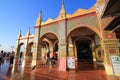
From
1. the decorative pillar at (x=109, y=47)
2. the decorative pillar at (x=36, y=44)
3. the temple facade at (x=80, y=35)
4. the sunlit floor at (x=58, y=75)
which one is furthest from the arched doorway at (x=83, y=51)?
the decorative pillar at (x=109, y=47)

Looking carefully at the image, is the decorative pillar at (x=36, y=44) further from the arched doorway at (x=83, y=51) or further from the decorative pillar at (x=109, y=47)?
the decorative pillar at (x=109, y=47)

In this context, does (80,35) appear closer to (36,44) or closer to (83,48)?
(83,48)

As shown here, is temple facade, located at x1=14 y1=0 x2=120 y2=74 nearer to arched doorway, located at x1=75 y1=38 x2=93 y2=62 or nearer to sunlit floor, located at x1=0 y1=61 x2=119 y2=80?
arched doorway, located at x1=75 y1=38 x2=93 y2=62

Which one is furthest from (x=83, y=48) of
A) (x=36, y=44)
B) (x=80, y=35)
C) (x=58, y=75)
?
(x=58, y=75)

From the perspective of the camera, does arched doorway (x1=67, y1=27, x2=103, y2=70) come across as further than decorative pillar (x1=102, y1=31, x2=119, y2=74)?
Yes

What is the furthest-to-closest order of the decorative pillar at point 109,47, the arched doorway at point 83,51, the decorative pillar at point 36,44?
the arched doorway at point 83,51 < the decorative pillar at point 36,44 < the decorative pillar at point 109,47

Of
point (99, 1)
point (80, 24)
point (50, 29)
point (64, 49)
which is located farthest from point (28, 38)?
point (99, 1)

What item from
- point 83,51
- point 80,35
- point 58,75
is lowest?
point 58,75

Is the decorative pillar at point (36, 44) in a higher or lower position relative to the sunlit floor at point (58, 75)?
higher

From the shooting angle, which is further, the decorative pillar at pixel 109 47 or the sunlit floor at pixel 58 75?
the decorative pillar at pixel 109 47

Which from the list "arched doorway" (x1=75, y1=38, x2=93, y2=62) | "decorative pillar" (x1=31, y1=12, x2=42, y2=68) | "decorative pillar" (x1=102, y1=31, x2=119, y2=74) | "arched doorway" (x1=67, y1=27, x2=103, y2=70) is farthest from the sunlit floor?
"arched doorway" (x1=75, y1=38, x2=93, y2=62)

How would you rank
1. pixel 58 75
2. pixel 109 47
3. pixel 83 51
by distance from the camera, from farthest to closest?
1. pixel 83 51
2. pixel 58 75
3. pixel 109 47

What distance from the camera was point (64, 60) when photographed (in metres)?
10.3

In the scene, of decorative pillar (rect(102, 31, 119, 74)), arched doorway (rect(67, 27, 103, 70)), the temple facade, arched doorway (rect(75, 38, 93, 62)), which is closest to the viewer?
decorative pillar (rect(102, 31, 119, 74))
